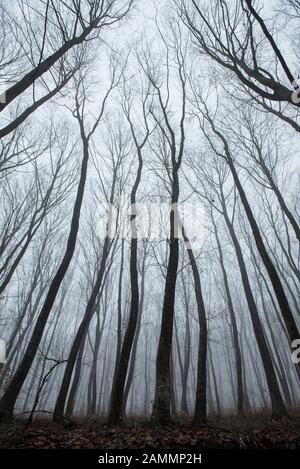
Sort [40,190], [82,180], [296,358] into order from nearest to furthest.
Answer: [296,358]
[82,180]
[40,190]

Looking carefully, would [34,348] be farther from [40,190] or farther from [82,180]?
[40,190]

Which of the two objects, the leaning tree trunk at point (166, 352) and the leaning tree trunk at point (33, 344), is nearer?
the leaning tree trunk at point (166, 352)

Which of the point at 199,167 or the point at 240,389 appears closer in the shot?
the point at 240,389

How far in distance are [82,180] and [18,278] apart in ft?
46.5

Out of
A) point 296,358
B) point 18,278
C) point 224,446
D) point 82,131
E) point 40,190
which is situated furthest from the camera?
point 18,278

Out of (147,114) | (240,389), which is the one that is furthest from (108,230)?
(240,389)

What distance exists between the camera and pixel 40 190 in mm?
10820

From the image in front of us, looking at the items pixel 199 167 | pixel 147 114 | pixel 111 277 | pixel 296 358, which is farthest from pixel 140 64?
pixel 111 277

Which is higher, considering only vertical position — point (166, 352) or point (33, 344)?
point (33, 344)

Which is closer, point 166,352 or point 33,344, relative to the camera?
point 166,352

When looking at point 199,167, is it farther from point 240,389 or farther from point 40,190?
point 240,389

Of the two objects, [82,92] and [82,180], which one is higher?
[82,92]

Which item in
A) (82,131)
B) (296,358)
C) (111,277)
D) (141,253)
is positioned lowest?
(296,358)

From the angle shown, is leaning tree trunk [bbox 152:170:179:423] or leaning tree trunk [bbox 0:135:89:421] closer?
leaning tree trunk [bbox 152:170:179:423]
